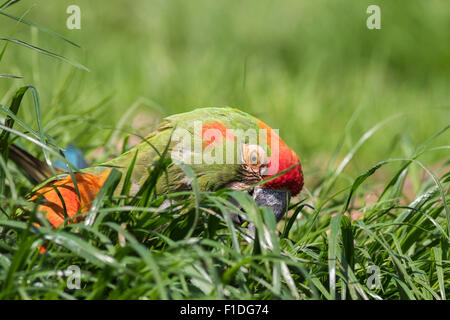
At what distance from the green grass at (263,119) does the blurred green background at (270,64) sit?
2 centimetres

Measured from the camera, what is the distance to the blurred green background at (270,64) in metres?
3.56

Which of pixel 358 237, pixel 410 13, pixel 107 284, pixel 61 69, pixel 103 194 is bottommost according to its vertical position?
pixel 358 237

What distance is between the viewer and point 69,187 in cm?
178

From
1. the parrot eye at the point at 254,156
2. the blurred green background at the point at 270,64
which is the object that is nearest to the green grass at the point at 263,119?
the blurred green background at the point at 270,64

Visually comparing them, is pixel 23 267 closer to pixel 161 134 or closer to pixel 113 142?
pixel 161 134

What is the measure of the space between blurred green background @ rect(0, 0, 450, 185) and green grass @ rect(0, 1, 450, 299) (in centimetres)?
2

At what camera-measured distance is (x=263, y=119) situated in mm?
3447

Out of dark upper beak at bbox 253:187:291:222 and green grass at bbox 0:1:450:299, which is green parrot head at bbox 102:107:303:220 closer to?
dark upper beak at bbox 253:187:291:222

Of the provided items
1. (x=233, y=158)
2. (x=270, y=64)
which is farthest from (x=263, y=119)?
(x=270, y=64)

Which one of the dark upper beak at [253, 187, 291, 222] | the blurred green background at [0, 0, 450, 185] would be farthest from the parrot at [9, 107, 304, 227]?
the blurred green background at [0, 0, 450, 185]

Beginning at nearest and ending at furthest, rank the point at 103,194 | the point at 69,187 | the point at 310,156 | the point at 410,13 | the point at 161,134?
the point at 103,194 → the point at 69,187 → the point at 161,134 → the point at 310,156 → the point at 410,13

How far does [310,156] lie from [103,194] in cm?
222

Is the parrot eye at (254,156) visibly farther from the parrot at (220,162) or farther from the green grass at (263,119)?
the green grass at (263,119)

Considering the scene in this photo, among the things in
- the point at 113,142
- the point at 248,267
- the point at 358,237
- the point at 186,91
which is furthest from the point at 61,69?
the point at 248,267
